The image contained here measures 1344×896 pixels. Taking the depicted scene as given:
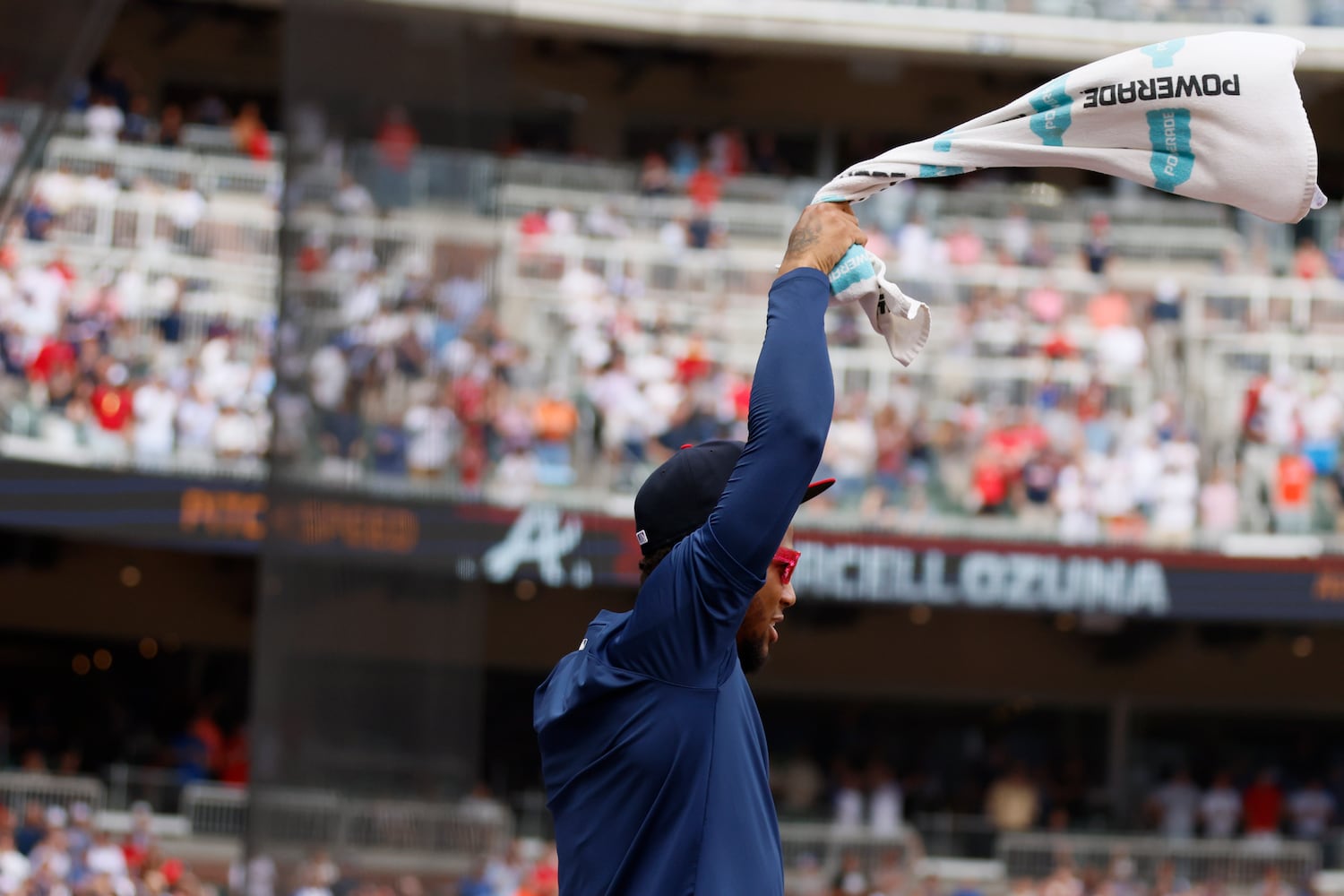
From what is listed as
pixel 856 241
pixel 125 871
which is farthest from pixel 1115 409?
pixel 856 241

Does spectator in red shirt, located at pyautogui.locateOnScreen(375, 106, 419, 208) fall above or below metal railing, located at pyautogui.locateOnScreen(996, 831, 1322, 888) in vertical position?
above

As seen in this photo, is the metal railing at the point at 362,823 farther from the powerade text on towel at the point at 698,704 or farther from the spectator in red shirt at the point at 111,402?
the spectator in red shirt at the point at 111,402

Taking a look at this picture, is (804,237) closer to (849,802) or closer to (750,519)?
(750,519)

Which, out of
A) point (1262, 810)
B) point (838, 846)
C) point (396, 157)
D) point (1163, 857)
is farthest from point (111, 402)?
point (396, 157)

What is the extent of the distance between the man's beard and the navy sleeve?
5.0 inches

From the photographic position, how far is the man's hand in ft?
6.95

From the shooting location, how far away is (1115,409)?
16047 millimetres

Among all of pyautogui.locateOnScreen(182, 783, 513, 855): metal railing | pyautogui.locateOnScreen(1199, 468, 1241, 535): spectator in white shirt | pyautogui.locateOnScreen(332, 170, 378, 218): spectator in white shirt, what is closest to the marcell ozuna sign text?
pyautogui.locateOnScreen(1199, 468, 1241, 535): spectator in white shirt

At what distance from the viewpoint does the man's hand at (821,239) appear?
2.12 metres

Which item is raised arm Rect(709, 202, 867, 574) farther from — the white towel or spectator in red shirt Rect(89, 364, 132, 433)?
spectator in red shirt Rect(89, 364, 132, 433)

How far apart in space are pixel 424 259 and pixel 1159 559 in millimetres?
12064

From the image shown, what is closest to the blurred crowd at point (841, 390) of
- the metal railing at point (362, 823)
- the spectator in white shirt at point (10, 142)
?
the metal railing at point (362, 823)

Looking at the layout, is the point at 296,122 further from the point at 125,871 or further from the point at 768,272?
the point at 768,272

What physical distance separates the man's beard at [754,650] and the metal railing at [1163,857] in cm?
1259
